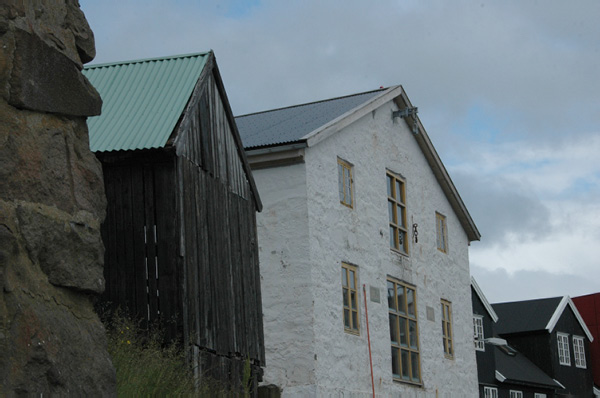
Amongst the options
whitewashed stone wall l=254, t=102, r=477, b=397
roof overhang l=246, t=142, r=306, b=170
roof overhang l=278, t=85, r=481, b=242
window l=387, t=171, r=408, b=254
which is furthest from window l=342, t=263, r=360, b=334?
roof overhang l=278, t=85, r=481, b=242

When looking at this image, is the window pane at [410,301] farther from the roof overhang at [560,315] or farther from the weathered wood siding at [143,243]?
the roof overhang at [560,315]

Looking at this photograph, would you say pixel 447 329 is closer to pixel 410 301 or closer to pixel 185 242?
pixel 410 301

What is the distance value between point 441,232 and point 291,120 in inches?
248

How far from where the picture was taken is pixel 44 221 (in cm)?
344

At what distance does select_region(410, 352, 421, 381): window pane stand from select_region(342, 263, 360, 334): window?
9.86 feet

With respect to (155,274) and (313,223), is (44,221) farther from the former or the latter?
(313,223)

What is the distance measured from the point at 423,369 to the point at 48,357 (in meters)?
21.2

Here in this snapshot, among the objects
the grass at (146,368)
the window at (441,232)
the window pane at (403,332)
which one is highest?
the window at (441,232)

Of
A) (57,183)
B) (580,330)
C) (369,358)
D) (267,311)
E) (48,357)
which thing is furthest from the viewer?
(580,330)

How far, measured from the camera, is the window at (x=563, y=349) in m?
41.2

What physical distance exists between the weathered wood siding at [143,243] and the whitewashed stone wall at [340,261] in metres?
6.66

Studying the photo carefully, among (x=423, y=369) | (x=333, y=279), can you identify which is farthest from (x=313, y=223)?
(x=423, y=369)

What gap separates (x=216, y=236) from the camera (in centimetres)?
1409

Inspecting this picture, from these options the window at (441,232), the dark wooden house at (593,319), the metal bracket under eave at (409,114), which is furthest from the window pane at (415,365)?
the dark wooden house at (593,319)
